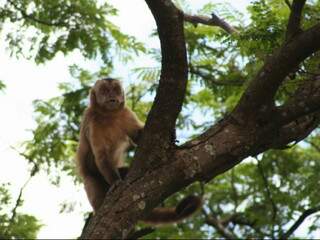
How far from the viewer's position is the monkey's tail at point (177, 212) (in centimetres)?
628

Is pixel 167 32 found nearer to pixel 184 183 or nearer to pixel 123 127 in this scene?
pixel 184 183

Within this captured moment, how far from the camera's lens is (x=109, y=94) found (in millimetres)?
7703

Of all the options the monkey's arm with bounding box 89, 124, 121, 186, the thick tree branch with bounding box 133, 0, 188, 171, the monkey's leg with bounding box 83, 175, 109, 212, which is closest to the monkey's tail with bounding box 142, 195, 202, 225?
the monkey's arm with bounding box 89, 124, 121, 186

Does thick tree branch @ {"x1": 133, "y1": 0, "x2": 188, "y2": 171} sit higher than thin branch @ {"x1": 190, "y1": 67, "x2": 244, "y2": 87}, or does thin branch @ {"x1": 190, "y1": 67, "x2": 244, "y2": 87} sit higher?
thin branch @ {"x1": 190, "y1": 67, "x2": 244, "y2": 87}

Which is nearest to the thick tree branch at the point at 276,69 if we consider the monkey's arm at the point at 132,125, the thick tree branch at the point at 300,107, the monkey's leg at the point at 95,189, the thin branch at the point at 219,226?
the thick tree branch at the point at 300,107

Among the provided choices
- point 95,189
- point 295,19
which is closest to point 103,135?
point 95,189

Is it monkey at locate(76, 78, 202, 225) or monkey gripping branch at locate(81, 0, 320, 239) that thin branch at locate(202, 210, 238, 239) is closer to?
monkey at locate(76, 78, 202, 225)

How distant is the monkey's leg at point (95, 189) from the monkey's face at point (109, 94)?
0.95 m

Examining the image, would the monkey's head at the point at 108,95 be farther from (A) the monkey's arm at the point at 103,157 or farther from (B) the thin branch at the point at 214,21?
(B) the thin branch at the point at 214,21

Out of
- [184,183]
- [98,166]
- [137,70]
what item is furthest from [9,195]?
[184,183]

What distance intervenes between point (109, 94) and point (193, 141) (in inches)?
118

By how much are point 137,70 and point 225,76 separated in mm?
1316

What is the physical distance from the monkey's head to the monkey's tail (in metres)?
1.54

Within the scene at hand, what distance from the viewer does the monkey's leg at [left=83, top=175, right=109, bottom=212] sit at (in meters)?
7.56
